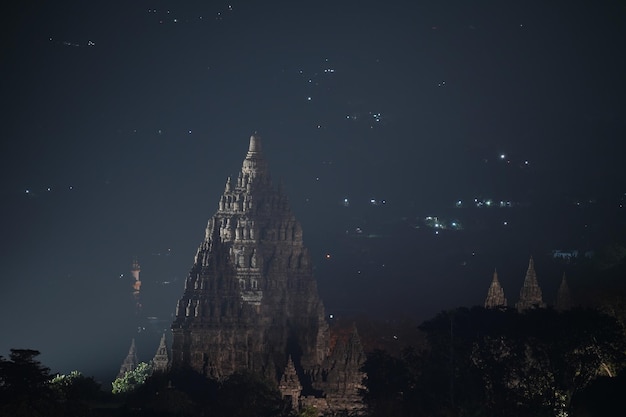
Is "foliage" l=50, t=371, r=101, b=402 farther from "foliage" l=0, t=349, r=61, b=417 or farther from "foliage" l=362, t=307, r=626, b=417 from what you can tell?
"foliage" l=362, t=307, r=626, b=417

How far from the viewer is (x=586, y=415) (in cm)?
14362

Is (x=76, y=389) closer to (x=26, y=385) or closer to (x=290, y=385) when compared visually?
(x=26, y=385)

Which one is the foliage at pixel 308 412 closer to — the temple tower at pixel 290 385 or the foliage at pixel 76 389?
the temple tower at pixel 290 385

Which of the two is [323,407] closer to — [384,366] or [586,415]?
[384,366]

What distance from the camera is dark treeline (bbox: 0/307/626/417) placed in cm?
16375

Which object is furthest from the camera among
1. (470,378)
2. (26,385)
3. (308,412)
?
(308,412)

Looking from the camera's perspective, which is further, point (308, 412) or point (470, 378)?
point (308, 412)

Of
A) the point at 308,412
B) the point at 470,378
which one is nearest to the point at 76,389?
the point at 308,412

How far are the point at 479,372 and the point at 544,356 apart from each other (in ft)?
13.4

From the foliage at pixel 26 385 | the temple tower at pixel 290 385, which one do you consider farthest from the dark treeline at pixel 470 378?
the temple tower at pixel 290 385

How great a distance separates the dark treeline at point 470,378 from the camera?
164m

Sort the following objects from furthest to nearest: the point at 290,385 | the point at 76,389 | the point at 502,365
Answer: the point at 290,385
the point at 502,365
the point at 76,389

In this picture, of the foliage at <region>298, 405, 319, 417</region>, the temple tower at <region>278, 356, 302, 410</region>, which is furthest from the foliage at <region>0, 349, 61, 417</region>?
the temple tower at <region>278, 356, 302, 410</region>

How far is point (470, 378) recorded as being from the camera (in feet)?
552
